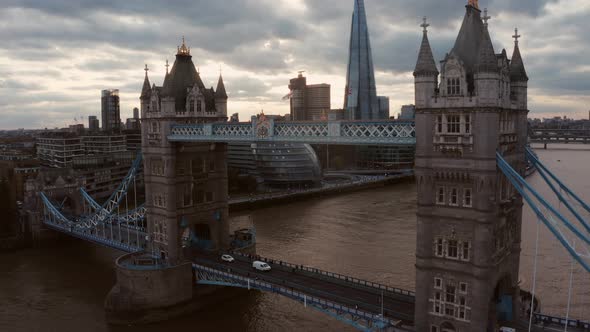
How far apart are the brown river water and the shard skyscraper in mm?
110219

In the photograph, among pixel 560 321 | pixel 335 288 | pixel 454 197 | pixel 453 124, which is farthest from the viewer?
pixel 335 288

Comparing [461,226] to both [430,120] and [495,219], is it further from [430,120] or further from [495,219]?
[430,120]

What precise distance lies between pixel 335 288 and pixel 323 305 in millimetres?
2916

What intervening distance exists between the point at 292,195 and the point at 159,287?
56.7 meters

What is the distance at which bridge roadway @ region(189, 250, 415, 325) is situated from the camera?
95.0 ft

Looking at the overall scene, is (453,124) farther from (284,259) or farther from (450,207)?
(284,259)

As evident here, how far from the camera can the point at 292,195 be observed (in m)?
95.1

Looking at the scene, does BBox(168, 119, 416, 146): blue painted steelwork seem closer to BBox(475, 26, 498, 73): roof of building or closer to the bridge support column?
BBox(475, 26, 498, 73): roof of building

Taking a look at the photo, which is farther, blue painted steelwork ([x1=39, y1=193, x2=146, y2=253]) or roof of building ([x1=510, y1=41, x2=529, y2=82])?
blue painted steelwork ([x1=39, y1=193, x2=146, y2=253])

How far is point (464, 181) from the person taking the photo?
2489 centimetres

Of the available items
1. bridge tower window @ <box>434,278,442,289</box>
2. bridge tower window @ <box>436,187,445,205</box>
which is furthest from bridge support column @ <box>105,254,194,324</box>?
bridge tower window @ <box>436,187,445,205</box>

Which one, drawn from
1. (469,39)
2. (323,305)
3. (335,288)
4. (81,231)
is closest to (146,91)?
(81,231)

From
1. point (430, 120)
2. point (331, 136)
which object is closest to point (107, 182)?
point (331, 136)

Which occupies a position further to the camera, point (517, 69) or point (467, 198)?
point (517, 69)
